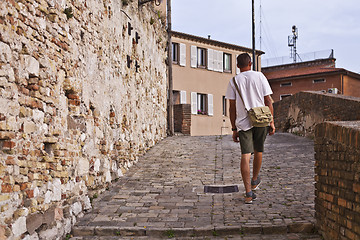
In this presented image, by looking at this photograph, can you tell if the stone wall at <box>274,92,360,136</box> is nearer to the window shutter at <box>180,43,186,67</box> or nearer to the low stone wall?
the low stone wall

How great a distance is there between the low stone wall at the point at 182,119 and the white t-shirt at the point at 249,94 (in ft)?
32.9

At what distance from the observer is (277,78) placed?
30.5 m

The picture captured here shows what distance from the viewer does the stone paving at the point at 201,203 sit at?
4.43 metres

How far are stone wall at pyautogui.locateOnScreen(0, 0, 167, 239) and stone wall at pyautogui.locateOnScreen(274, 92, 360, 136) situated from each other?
15.5ft

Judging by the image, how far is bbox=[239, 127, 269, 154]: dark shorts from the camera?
5203 millimetres

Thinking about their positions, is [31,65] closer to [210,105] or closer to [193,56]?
[193,56]

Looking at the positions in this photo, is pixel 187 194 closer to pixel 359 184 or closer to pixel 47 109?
pixel 47 109

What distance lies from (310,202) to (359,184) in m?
2.17

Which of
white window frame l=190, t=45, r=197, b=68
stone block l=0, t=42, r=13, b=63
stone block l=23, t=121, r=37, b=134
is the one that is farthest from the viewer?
white window frame l=190, t=45, r=197, b=68

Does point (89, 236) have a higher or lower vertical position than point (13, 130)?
lower

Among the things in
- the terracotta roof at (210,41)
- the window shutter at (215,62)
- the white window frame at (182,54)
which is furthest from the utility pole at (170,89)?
the window shutter at (215,62)

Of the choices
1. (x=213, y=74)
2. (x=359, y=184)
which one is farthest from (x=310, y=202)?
(x=213, y=74)

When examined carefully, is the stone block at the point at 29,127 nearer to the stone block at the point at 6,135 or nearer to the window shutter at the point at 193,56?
the stone block at the point at 6,135

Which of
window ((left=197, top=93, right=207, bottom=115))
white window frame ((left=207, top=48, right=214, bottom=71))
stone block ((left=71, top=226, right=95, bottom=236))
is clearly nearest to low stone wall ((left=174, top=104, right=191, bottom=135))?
window ((left=197, top=93, right=207, bottom=115))
